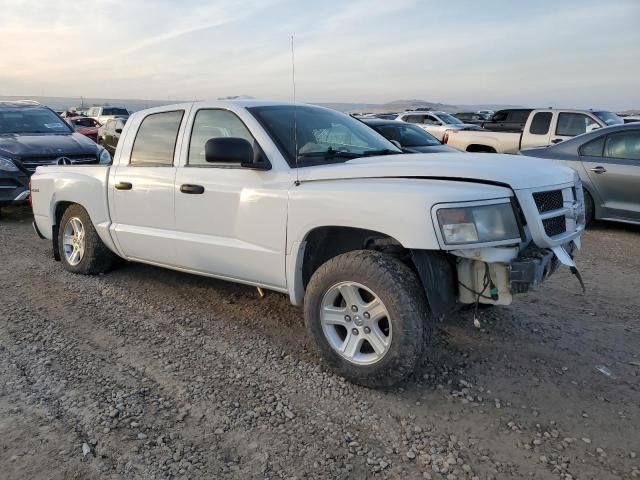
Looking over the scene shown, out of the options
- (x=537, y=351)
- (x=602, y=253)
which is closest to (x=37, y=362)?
(x=537, y=351)

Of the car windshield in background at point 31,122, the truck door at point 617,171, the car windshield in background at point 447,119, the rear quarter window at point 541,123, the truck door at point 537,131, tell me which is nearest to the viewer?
the truck door at point 617,171

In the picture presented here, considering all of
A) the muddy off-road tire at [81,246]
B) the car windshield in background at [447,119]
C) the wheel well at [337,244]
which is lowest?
the muddy off-road tire at [81,246]

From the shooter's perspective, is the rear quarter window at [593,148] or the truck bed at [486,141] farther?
the truck bed at [486,141]

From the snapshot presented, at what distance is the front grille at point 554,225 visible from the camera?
329cm

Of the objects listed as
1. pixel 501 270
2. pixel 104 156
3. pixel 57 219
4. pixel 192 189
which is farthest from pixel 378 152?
pixel 104 156

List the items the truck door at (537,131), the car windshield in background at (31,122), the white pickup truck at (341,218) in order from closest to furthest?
the white pickup truck at (341,218) → the car windshield in background at (31,122) → the truck door at (537,131)

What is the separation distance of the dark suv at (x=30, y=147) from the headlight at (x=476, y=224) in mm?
6619

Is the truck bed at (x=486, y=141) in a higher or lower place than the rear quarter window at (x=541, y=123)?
lower

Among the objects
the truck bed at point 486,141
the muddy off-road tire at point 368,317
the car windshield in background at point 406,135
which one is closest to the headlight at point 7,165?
the car windshield in background at point 406,135

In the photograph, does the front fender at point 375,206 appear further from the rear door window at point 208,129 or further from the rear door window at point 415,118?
the rear door window at point 415,118

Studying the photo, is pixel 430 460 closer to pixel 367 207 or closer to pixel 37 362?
A: pixel 367 207

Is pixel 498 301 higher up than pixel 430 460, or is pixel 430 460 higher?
pixel 498 301

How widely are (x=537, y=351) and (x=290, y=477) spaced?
83.9 inches

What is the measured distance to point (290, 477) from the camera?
2.57 m
